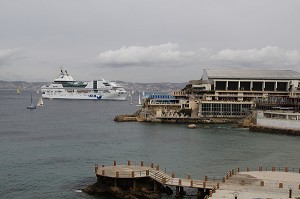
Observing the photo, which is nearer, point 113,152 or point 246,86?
point 113,152

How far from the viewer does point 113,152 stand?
204 feet

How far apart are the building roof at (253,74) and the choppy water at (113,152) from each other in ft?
93.2

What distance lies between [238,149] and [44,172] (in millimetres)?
30263

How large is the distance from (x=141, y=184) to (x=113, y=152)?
2255 centimetres

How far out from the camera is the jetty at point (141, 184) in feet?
127

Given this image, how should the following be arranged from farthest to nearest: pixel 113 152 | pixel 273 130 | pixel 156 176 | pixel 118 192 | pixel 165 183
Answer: pixel 273 130 → pixel 113 152 → pixel 156 176 → pixel 165 183 → pixel 118 192

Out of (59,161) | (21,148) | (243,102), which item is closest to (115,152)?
(59,161)

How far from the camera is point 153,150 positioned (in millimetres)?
63750

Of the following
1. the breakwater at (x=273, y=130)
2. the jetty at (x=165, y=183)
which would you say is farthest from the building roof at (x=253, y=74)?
the jetty at (x=165, y=183)

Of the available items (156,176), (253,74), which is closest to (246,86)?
(253,74)

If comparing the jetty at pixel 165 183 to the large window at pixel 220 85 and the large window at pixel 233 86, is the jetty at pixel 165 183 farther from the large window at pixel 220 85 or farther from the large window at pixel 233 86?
the large window at pixel 233 86

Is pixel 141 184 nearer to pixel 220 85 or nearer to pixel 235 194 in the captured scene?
pixel 235 194

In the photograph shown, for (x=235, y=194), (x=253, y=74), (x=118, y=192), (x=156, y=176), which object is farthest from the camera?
(x=253, y=74)

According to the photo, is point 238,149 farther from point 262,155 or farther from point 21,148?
point 21,148
